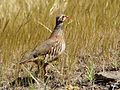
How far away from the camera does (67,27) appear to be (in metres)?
5.41

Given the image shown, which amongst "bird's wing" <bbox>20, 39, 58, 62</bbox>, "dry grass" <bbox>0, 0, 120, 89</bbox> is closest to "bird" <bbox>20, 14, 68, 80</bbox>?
"bird's wing" <bbox>20, 39, 58, 62</bbox>

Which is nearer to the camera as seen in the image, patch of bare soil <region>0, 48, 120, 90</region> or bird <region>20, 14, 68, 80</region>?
patch of bare soil <region>0, 48, 120, 90</region>

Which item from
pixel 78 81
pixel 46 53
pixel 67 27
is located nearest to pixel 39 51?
pixel 46 53

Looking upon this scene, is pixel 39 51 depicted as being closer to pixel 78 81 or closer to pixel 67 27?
pixel 78 81

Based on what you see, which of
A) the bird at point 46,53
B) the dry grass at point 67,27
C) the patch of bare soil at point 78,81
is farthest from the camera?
the dry grass at point 67,27

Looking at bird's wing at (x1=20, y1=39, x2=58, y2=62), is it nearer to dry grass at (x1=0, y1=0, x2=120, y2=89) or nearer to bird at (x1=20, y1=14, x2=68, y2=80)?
bird at (x1=20, y1=14, x2=68, y2=80)

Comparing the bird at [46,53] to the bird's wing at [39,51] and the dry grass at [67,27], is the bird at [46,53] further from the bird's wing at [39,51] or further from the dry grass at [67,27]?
the dry grass at [67,27]

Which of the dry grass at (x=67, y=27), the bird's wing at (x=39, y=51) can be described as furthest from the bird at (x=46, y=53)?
the dry grass at (x=67, y=27)

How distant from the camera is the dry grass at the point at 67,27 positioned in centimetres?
473

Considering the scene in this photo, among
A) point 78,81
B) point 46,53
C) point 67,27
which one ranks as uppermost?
point 67,27

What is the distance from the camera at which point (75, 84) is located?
12.5 feet

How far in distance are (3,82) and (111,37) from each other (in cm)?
163

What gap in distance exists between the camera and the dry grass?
4.73m

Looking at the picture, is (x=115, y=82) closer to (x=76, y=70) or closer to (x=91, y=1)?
(x=76, y=70)
